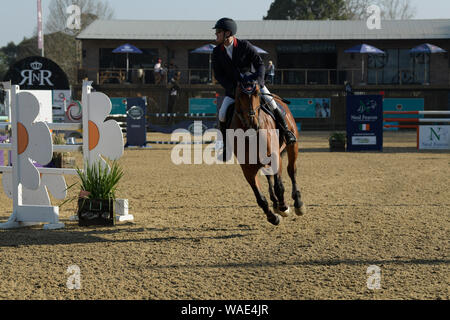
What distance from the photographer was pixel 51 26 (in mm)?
60469

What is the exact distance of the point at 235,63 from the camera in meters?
7.44

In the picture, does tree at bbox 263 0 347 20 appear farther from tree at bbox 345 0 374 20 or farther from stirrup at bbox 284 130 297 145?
stirrup at bbox 284 130 297 145

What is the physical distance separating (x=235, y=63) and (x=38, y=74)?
609 cm

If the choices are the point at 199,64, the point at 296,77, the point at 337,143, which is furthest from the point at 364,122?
the point at 199,64

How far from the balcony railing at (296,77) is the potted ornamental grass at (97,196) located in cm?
3097

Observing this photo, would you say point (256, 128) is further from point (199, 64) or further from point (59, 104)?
point (199, 64)

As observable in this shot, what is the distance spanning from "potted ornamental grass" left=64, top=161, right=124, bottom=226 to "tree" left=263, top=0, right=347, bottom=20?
54.1 meters

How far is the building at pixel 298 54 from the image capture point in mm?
39656

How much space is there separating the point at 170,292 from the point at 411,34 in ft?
130

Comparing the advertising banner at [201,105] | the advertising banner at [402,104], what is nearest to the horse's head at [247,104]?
the advertising banner at [201,105]

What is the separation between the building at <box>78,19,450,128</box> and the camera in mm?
39656

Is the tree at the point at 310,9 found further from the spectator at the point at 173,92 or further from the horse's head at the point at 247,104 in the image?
the horse's head at the point at 247,104

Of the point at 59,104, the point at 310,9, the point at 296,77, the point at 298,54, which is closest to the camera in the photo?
the point at 59,104

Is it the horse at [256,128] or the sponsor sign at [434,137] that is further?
the sponsor sign at [434,137]
